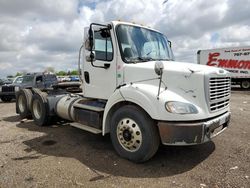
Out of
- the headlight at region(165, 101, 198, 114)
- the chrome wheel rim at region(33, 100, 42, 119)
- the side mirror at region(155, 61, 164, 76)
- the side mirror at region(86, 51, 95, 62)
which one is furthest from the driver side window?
the chrome wheel rim at region(33, 100, 42, 119)

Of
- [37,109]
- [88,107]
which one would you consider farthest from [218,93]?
[37,109]

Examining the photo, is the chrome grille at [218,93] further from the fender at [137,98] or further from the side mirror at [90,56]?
the side mirror at [90,56]

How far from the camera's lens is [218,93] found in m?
4.32

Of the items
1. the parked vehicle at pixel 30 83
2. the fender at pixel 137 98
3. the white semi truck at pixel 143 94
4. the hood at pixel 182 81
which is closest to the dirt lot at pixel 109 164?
the white semi truck at pixel 143 94

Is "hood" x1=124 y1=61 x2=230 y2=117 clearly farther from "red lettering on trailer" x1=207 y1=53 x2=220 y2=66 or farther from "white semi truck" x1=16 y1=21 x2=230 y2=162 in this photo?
"red lettering on trailer" x1=207 y1=53 x2=220 y2=66

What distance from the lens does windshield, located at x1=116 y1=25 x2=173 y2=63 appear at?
4844 millimetres

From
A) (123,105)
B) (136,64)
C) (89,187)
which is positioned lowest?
(89,187)

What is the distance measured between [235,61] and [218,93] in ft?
64.2

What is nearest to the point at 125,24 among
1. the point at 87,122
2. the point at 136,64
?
the point at 136,64

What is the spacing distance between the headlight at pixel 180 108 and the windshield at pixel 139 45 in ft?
4.56

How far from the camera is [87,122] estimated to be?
541 centimetres

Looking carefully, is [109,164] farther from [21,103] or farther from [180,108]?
[21,103]

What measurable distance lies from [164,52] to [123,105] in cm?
179

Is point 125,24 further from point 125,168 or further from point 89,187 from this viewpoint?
point 89,187
